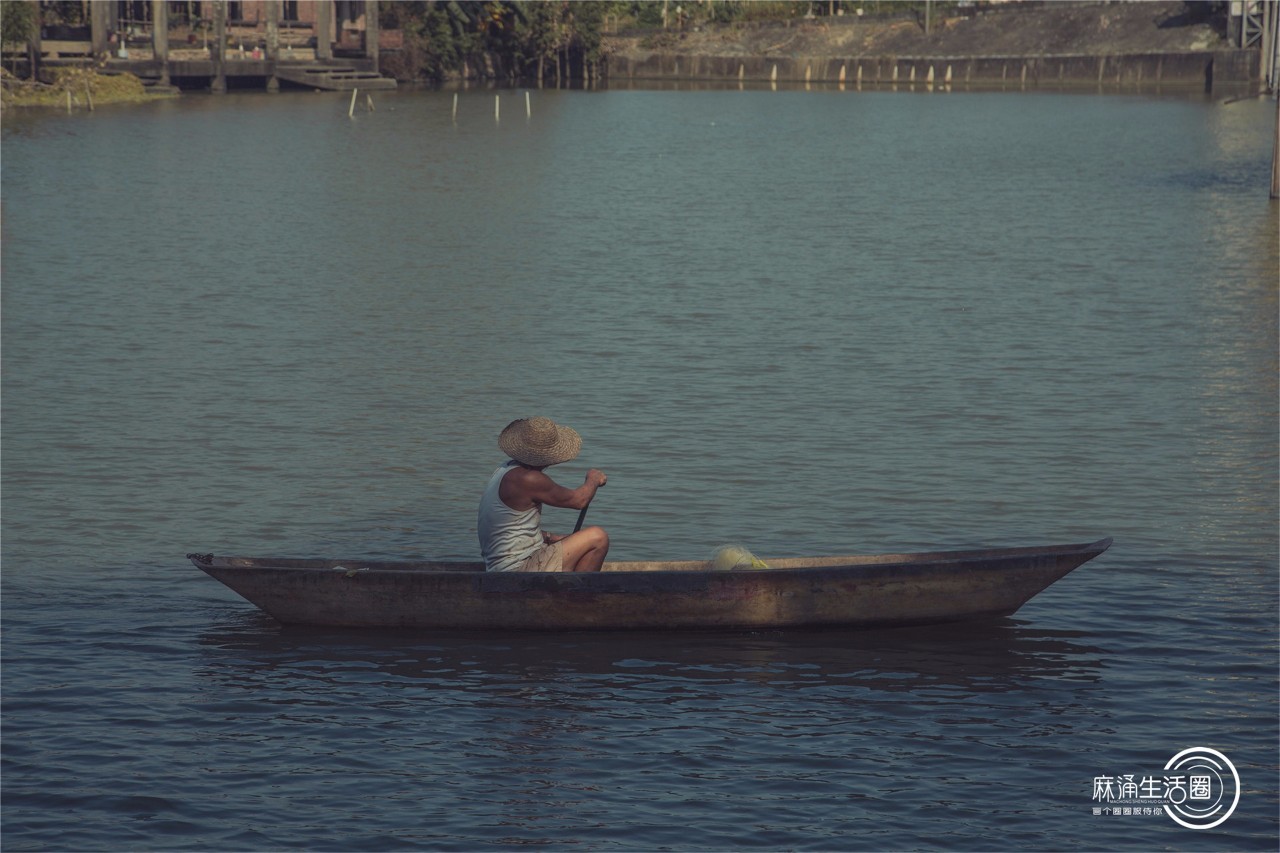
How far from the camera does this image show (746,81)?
13025 cm

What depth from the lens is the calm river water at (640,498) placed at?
392 inches

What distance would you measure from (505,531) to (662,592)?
125 centimetres

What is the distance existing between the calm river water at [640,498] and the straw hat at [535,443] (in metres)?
1.41

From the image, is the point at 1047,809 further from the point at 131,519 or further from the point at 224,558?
the point at 131,519

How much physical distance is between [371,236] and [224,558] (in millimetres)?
24781

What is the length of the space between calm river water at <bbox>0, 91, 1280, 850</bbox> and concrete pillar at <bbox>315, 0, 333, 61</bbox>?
2035 inches

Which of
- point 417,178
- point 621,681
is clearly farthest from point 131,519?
Result: point 417,178

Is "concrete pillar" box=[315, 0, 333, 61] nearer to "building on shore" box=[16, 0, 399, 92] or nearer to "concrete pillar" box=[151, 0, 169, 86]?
"building on shore" box=[16, 0, 399, 92]

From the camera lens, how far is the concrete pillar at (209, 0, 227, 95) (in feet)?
274

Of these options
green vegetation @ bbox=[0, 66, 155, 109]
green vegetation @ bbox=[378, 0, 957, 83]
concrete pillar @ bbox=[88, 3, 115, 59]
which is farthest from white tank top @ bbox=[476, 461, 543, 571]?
green vegetation @ bbox=[378, 0, 957, 83]

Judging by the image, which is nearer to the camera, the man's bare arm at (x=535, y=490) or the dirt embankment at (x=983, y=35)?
the man's bare arm at (x=535, y=490)

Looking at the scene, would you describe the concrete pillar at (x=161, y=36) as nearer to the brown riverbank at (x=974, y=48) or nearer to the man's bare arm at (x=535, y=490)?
the brown riverbank at (x=974, y=48)

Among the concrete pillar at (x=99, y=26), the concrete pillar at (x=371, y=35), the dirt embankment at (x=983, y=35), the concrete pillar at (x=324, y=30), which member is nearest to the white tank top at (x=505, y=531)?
the concrete pillar at (x=99, y=26)

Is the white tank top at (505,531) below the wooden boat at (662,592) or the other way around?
the other way around
